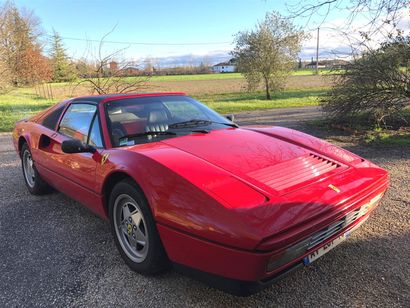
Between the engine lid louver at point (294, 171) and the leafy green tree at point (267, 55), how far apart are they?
828 inches

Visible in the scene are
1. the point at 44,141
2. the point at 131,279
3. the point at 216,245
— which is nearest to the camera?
the point at 216,245

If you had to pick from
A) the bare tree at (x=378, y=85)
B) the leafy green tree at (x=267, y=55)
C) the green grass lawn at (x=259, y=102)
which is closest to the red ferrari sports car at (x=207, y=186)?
the bare tree at (x=378, y=85)

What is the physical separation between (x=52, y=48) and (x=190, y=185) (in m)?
36.5

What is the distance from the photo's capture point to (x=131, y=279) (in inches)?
104

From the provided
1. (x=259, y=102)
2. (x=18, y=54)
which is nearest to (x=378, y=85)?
(x=259, y=102)

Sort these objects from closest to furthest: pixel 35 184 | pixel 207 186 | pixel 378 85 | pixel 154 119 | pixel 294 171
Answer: pixel 207 186
pixel 294 171
pixel 154 119
pixel 35 184
pixel 378 85

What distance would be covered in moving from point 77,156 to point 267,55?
2125 cm

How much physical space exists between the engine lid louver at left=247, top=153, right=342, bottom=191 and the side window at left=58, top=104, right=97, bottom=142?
1855mm

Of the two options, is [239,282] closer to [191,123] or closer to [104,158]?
[104,158]

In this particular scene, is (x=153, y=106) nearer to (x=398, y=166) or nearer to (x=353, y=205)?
(x=353, y=205)

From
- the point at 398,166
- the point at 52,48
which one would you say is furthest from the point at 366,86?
the point at 52,48

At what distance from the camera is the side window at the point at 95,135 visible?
3.23 m

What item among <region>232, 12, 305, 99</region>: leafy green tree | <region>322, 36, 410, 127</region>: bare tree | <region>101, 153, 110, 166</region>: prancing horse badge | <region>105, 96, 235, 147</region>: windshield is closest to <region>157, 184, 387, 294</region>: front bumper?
<region>101, 153, 110, 166</region>: prancing horse badge

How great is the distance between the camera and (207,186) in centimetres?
224
